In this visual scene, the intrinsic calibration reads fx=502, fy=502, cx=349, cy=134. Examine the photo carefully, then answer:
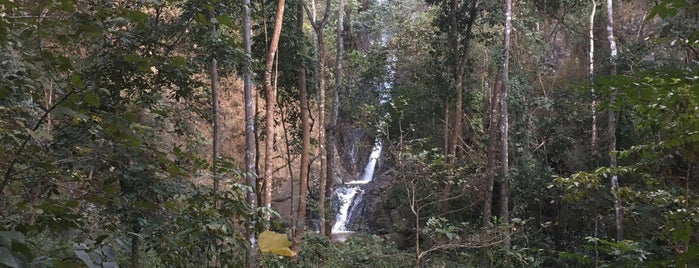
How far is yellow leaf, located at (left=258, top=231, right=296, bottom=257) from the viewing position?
3.62ft

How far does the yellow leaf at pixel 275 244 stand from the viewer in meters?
1.10

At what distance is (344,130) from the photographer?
2072cm

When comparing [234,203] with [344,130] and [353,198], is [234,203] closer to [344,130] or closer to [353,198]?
[353,198]

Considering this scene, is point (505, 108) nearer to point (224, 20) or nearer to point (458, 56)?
point (458, 56)

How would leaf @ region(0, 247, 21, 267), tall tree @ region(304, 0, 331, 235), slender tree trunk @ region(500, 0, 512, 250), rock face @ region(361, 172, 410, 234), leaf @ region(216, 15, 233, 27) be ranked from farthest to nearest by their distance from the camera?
1. rock face @ region(361, 172, 410, 234)
2. tall tree @ region(304, 0, 331, 235)
3. slender tree trunk @ region(500, 0, 512, 250)
4. leaf @ region(216, 15, 233, 27)
5. leaf @ region(0, 247, 21, 267)

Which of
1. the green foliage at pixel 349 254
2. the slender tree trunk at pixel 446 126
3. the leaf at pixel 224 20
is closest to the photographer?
the leaf at pixel 224 20

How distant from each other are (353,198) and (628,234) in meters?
8.79

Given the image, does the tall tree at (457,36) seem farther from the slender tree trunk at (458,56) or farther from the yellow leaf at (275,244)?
the yellow leaf at (275,244)

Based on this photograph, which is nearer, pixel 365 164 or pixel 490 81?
pixel 490 81

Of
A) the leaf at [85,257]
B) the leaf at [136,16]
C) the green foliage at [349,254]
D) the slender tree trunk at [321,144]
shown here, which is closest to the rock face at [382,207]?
the slender tree trunk at [321,144]

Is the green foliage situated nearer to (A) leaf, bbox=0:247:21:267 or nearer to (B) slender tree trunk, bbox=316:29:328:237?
(B) slender tree trunk, bbox=316:29:328:237

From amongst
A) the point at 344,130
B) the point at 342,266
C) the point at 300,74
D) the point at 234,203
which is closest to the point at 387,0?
the point at 344,130

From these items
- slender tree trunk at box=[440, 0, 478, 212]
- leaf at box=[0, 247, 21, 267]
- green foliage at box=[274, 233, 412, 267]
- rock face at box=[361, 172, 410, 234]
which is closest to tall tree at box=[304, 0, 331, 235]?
green foliage at box=[274, 233, 412, 267]

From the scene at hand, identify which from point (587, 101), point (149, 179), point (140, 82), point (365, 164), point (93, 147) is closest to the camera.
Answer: point (93, 147)
